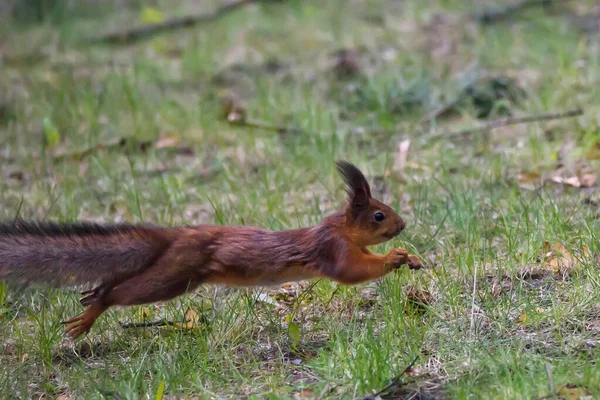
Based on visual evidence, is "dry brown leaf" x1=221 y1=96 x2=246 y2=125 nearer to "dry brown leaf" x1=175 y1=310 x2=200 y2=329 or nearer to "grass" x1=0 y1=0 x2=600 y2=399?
"grass" x1=0 y1=0 x2=600 y2=399

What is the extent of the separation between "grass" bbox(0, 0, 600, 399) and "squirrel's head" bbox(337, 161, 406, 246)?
22 centimetres

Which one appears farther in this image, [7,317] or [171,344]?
[7,317]

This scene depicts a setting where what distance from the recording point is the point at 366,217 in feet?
11.9

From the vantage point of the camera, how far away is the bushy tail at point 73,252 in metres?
3.52

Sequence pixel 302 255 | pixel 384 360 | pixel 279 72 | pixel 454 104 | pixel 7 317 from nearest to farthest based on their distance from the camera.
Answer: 1. pixel 384 360
2. pixel 302 255
3. pixel 7 317
4. pixel 454 104
5. pixel 279 72

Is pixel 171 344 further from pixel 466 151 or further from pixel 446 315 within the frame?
pixel 466 151

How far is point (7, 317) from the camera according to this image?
4.00 metres

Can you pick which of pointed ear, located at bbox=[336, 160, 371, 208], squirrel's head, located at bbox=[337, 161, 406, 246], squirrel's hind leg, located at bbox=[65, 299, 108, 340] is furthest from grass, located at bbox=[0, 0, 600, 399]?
pointed ear, located at bbox=[336, 160, 371, 208]

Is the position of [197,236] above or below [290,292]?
above

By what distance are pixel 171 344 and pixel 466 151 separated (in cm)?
290

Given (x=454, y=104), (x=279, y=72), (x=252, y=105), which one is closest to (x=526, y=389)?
(x=454, y=104)

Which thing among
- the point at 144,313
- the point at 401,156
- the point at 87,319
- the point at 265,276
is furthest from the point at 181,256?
the point at 401,156

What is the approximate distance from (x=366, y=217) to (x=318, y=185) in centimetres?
190

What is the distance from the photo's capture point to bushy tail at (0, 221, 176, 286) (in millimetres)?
3521
